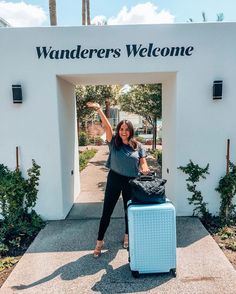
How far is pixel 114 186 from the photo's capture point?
3848mm

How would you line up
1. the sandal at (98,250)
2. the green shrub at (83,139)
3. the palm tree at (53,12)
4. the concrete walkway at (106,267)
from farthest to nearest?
the green shrub at (83,139)
the palm tree at (53,12)
the sandal at (98,250)
the concrete walkway at (106,267)

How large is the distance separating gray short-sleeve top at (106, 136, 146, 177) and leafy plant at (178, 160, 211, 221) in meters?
1.51

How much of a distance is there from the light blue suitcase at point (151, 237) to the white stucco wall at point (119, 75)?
193 cm

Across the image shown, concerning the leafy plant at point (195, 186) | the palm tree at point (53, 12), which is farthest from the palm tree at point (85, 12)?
the leafy plant at point (195, 186)

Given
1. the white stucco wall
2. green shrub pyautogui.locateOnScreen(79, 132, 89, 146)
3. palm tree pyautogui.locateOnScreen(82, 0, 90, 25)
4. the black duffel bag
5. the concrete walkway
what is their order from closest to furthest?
the concrete walkway
the black duffel bag
the white stucco wall
palm tree pyautogui.locateOnScreen(82, 0, 90, 25)
green shrub pyautogui.locateOnScreen(79, 132, 89, 146)

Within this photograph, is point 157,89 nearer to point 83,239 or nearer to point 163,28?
point 163,28

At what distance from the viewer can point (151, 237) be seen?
333 centimetres

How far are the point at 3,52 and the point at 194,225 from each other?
4.25 meters

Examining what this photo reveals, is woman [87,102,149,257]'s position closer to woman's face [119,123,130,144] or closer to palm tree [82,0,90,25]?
woman's face [119,123,130,144]

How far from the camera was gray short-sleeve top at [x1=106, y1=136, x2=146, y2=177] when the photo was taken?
3.75m

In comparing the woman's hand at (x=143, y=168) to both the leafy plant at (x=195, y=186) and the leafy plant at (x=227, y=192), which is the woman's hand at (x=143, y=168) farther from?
the leafy plant at (x=227, y=192)

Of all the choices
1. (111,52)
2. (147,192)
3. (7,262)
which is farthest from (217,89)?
(7,262)

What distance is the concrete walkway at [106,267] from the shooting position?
129 inches

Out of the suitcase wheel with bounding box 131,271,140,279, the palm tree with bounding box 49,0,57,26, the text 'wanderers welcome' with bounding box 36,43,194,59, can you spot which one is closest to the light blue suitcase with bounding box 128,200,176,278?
the suitcase wheel with bounding box 131,271,140,279
